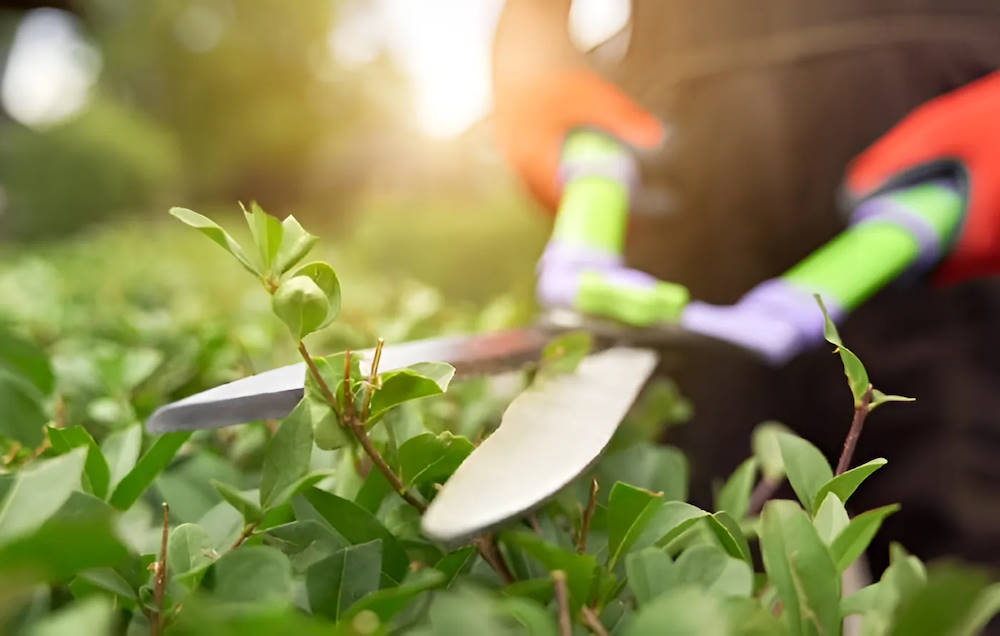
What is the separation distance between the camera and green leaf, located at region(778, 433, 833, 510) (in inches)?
16.0

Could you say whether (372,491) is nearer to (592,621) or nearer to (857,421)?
(592,621)

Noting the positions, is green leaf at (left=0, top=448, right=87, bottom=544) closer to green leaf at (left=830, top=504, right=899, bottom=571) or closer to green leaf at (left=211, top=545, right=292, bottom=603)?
green leaf at (left=211, top=545, right=292, bottom=603)

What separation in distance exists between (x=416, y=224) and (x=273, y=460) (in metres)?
3.93

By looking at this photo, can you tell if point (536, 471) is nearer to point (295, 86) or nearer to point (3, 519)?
point (3, 519)

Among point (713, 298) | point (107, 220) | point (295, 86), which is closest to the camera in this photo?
point (713, 298)

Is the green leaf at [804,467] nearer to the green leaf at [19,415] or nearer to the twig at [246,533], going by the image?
the twig at [246,533]

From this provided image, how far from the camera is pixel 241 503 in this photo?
35 centimetres

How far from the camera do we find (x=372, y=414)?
0.37m

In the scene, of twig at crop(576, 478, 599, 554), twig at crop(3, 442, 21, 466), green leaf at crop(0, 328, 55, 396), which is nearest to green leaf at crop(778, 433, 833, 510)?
twig at crop(576, 478, 599, 554)

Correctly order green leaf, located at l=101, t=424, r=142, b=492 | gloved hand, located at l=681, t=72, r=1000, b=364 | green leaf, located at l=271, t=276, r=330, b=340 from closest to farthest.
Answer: green leaf, located at l=271, t=276, r=330, b=340
green leaf, located at l=101, t=424, r=142, b=492
gloved hand, located at l=681, t=72, r=1000, b=364

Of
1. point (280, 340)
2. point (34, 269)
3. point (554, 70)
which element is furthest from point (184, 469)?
point (34, 269)

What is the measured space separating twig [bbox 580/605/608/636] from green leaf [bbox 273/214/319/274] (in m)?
0.20

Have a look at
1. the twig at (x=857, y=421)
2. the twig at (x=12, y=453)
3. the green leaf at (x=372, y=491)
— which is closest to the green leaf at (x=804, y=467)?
the twig at (x=857, y=421)

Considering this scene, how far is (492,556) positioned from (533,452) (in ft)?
0.18
